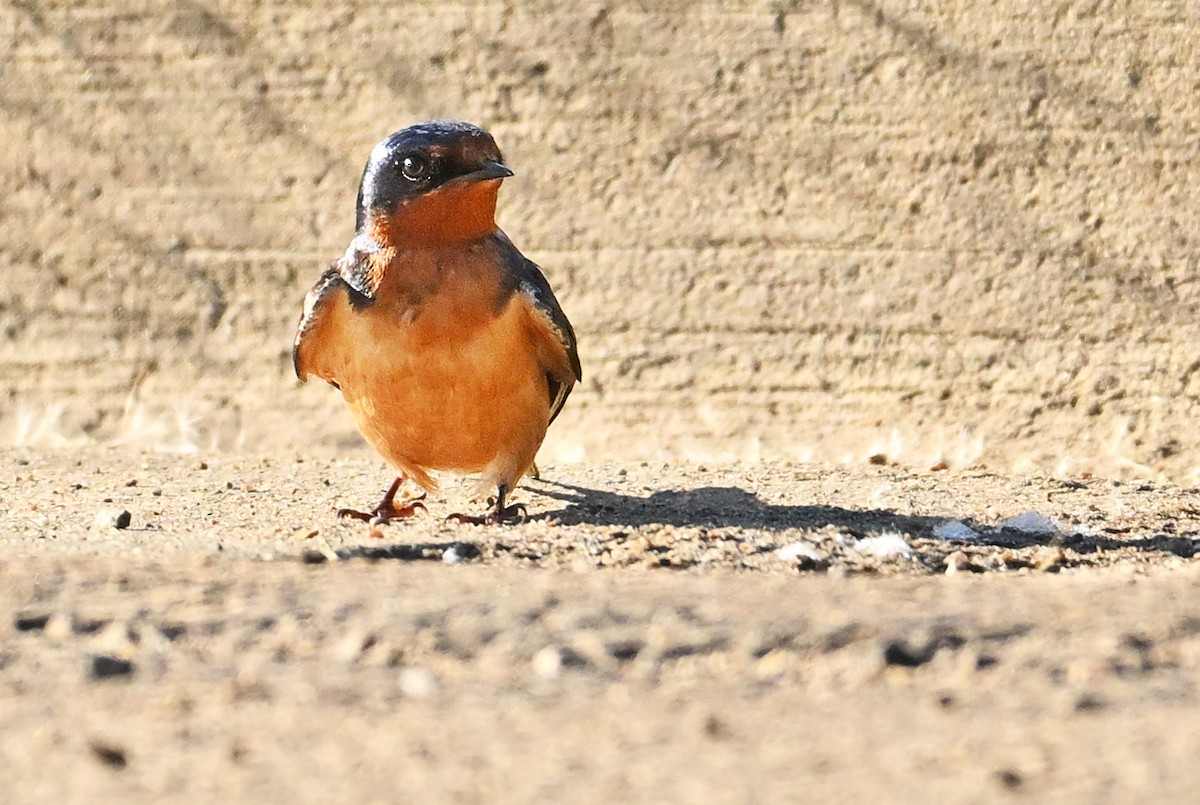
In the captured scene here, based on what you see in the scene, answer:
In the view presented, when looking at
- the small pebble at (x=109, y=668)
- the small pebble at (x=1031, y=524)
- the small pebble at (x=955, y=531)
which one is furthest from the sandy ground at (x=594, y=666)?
the small pebble at (x=1031, y=524)

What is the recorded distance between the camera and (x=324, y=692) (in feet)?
9.23

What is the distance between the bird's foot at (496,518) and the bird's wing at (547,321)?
15.9 inches

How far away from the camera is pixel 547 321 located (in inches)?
187

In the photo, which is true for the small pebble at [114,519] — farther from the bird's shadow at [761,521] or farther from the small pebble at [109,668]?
the small pebble at [109,668]

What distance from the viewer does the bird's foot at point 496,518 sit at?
15.7ft

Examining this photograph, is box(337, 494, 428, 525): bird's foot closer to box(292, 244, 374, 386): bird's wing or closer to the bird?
the bird

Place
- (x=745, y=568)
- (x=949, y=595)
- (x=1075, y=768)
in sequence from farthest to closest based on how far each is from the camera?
1. (x=745, y=568)
2. (x=949, y=595)
3. (x=1075, y=768)

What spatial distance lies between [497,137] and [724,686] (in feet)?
14.4

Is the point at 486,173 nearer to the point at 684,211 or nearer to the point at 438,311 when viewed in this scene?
the point at 438,311

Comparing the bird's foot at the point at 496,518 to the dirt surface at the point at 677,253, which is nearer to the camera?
the bird's foot at the point at 496,518

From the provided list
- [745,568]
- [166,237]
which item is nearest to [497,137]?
[166,237]

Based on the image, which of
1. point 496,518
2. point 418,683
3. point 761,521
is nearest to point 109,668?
point 418,683

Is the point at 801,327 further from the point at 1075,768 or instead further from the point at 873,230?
the point at 1075,768

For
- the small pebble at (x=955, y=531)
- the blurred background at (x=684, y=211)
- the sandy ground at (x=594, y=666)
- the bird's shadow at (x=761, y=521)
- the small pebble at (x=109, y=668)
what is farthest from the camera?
A: the blurred background at (x=684, y=211)
